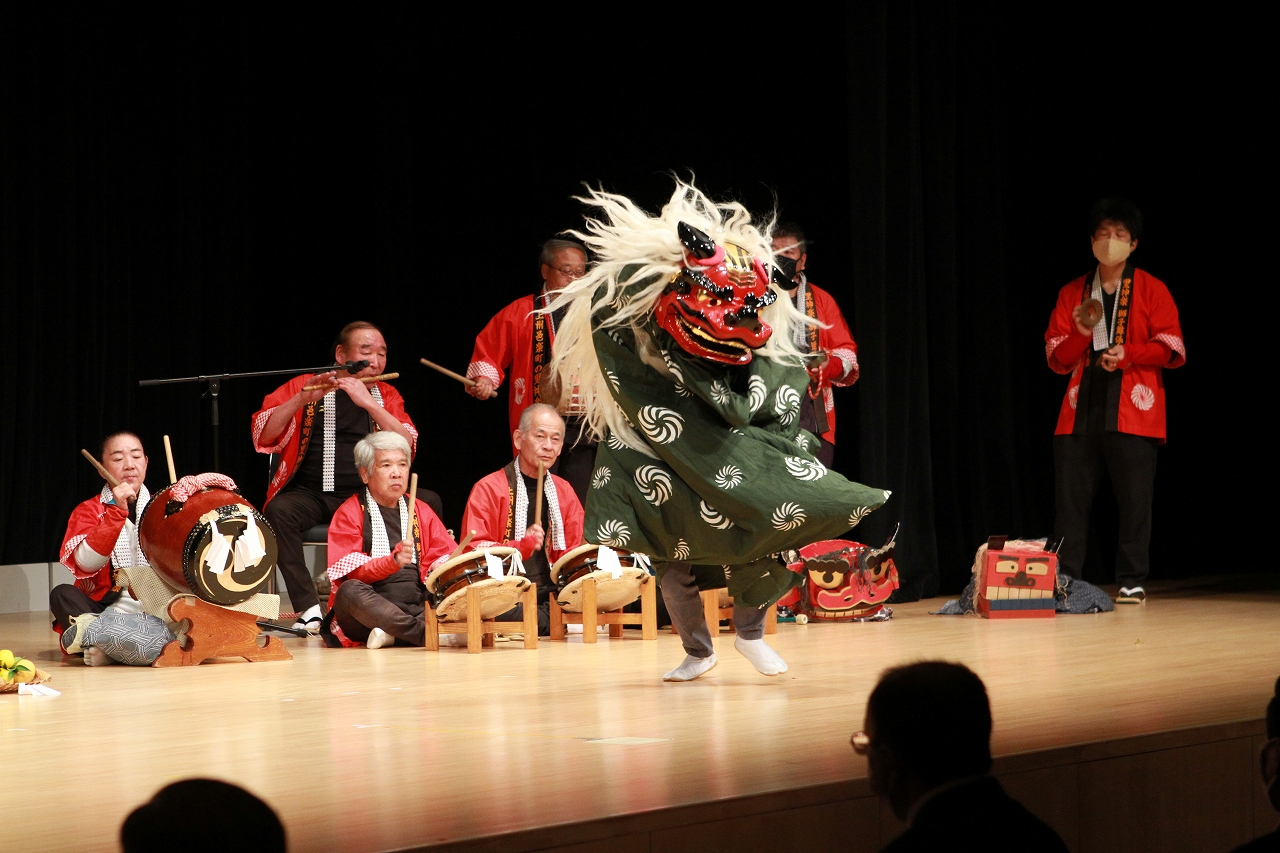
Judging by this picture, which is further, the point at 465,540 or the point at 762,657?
the point at 465,540

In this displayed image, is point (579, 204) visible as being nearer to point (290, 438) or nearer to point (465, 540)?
point (290, 438)

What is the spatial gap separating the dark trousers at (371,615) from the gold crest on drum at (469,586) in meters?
0.17

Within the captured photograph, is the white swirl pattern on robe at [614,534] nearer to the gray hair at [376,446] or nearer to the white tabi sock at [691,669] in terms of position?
the white tabi sock at [691,669]

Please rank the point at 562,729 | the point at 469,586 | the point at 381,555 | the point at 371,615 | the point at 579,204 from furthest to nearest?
the point at 579,204, the point at 381,555, the point at 371,615, the point at 469,586, the point at 562,729

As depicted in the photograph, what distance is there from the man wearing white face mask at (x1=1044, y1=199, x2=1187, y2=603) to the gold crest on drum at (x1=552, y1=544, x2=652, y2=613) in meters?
1.83

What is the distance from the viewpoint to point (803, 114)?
667cm

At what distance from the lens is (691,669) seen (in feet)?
12.6

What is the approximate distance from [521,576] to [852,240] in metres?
2.30

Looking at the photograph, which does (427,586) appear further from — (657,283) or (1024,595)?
(1024,595)

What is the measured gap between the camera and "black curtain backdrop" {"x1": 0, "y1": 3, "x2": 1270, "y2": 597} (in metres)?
6.46

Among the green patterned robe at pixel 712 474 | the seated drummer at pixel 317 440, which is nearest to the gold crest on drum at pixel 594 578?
the seated drummer at pixel 317 440

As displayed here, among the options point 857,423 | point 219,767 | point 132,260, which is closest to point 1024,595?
point 857,423

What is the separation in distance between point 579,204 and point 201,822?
5.94m

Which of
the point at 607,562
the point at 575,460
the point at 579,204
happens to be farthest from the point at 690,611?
the point at 579,204
